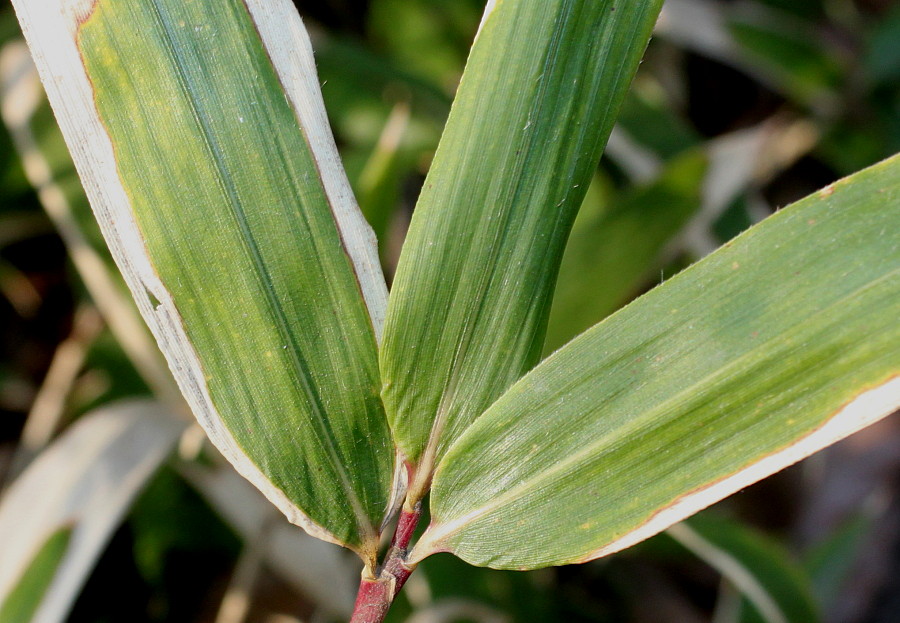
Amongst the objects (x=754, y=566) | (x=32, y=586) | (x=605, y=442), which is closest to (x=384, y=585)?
(x=605, y=442)

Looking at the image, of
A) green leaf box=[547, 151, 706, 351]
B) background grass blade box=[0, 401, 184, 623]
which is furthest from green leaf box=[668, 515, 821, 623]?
background grass blade box=[0, 401, 184, 623]

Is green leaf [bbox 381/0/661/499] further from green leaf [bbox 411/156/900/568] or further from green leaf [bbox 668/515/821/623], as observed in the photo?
green leaf [bbox 668/515/821/623]

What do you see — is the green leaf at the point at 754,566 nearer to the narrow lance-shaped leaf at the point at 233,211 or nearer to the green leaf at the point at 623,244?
the green leaf at the point at 623,244

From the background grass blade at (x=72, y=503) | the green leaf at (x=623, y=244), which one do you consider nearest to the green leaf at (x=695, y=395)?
the background grass blade at (x=72, y=503)

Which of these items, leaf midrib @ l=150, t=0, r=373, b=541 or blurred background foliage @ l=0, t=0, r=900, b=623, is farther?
blurred background foliage @ l=0, t=0, r=900, b=623

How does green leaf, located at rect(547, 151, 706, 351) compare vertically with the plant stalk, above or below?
below

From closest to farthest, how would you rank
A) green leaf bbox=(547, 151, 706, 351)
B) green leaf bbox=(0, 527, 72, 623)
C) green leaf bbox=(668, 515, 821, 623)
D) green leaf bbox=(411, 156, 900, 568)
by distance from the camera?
green leaf bbox=(411, 156, 900, 568), green leaf bbox=(0, 527, 72, 623), green leaf bbox=(668, 515, 821, 623), green leaf bbox=(547, 151, 706, 351)

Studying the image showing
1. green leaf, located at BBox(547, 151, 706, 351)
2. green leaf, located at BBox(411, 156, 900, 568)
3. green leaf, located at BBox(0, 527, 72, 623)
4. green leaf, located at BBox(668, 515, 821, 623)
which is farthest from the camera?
green leaf, located at BBox(547, 151, 706, 351)
